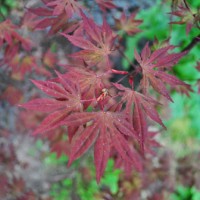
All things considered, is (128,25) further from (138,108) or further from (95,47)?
(138,108)

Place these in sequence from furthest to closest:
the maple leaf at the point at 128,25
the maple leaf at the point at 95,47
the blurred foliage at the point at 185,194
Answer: the blurred foliage at the point at 185,194, the maple leaf at the point at 128,25, the maple leaf at the point at 95,47

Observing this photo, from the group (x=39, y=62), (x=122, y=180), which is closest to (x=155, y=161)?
(x=122, y=180)

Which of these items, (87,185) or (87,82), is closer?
(87,82)

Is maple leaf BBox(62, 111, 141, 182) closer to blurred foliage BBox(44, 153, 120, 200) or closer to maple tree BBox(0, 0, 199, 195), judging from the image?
maple tree BBox(0, 0, 199, 195)

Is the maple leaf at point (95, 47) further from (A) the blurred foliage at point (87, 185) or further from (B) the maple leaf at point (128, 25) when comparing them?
(A) the blurred foliage at point (87, 185)

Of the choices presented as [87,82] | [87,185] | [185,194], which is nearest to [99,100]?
[87,82]

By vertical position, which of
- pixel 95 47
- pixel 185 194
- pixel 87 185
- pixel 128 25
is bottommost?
pixel 185 194

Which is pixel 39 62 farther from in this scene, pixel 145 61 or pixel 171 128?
pixel 171 128

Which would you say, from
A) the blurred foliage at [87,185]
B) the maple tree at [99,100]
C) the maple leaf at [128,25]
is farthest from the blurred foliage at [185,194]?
the maple tree at [99,100]
